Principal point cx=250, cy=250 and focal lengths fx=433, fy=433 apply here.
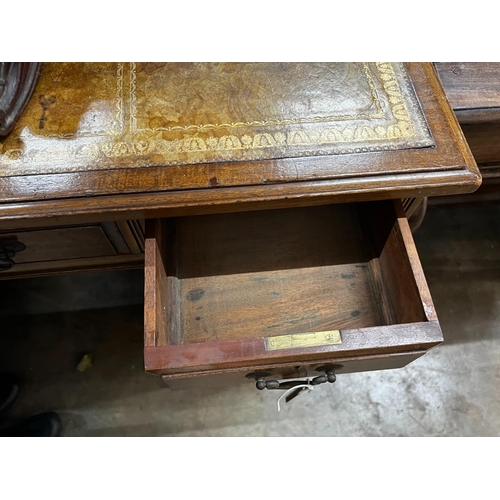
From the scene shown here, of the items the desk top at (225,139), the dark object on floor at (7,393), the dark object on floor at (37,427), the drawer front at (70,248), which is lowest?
the dark object on floor at (37,427)

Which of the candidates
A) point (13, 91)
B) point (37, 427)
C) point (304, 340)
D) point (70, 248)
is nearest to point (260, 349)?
point (304, 340)

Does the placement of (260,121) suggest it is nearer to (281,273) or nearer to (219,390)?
(281,273)

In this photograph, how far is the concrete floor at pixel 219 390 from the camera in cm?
105

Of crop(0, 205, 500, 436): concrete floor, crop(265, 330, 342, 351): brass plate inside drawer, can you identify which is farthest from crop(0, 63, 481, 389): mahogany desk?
crop(0, 205, 500, 436): concrete floor

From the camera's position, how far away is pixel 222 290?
0.80m

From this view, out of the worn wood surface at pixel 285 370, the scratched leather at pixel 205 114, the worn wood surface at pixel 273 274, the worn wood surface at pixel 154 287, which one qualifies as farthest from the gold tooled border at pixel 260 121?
the worn wood surface at pixel 285 370

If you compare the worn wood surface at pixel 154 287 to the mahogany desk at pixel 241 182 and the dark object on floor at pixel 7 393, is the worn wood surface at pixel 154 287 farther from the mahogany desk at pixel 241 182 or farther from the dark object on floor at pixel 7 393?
the dark object on floor at pixel 7 393

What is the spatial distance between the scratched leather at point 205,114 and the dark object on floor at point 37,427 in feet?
2.21

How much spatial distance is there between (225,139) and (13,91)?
1.06 feet

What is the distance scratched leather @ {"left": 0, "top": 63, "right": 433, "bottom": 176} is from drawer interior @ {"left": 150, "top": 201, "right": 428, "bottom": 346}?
154 mm

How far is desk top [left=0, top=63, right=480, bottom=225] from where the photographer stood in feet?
1.97

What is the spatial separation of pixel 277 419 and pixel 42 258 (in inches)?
25.7

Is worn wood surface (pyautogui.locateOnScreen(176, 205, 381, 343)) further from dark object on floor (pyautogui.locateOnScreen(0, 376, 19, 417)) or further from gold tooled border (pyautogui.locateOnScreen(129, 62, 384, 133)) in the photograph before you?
dark object on floor (pyautogui.locateOnScreen(0, 376, 19, 417))

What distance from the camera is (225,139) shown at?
63cm
